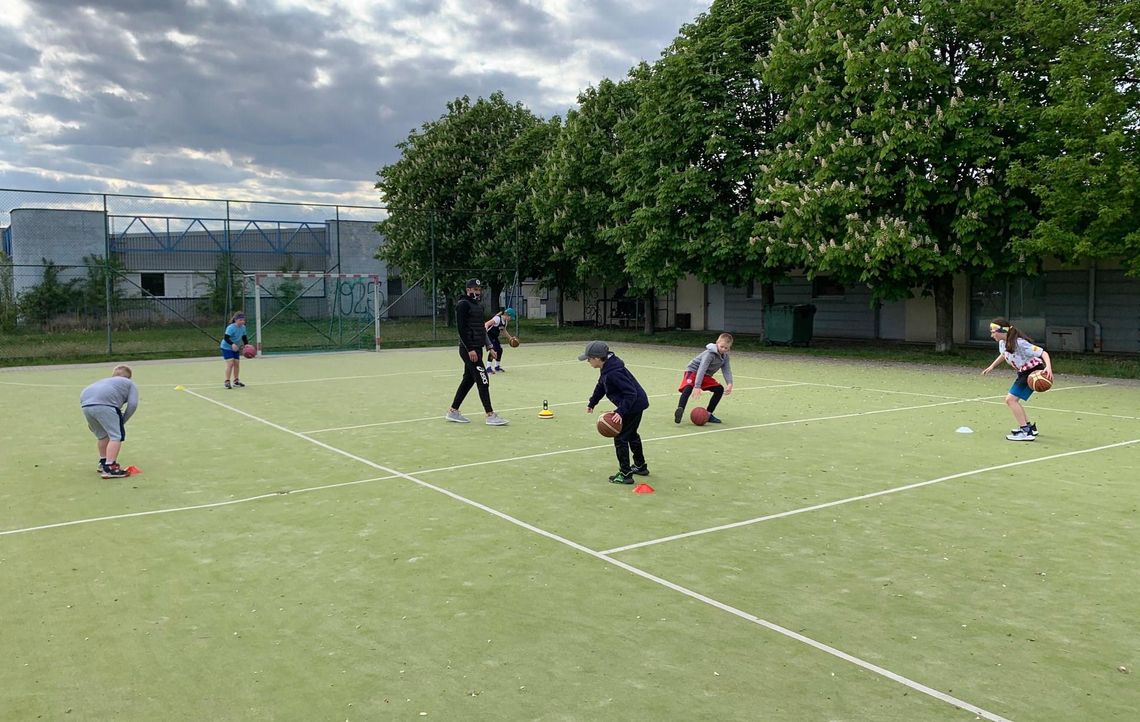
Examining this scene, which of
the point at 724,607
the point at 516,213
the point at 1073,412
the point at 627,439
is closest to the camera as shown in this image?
the point at 724,607

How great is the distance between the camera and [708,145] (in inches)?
1158

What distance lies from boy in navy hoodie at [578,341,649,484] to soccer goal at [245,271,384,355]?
2338 centimetres

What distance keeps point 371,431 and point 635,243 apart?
20336 millimetres

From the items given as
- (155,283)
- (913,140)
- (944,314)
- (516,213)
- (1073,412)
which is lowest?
(1073,412)

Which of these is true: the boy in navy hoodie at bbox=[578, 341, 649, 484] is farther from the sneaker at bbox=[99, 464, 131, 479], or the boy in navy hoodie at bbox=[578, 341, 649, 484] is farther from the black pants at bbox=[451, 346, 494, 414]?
the sneaker at bbox=[99, 464, 131, 479]

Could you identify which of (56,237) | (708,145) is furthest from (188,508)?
(56,237)

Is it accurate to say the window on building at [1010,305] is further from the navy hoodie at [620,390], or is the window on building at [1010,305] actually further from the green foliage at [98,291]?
the green foliage at [98,291]

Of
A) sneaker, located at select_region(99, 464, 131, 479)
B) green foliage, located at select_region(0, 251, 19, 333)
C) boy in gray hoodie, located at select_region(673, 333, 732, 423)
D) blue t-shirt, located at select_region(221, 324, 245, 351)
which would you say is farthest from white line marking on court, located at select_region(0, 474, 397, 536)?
green foliage, located at select_region(0, 251, 19, 333)

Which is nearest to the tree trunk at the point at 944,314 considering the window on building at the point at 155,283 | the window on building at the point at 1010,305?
the window on building at the point at 1010,305

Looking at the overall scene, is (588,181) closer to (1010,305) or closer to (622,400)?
(1010,305)

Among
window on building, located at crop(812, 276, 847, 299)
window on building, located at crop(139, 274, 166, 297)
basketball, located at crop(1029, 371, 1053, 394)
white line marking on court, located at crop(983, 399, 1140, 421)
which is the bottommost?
white line marking on court, located at crop(983, 399, 1140, 421)

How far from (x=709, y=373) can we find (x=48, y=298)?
29.7 meters

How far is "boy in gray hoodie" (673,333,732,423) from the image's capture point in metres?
13.6

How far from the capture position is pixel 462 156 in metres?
42.0
